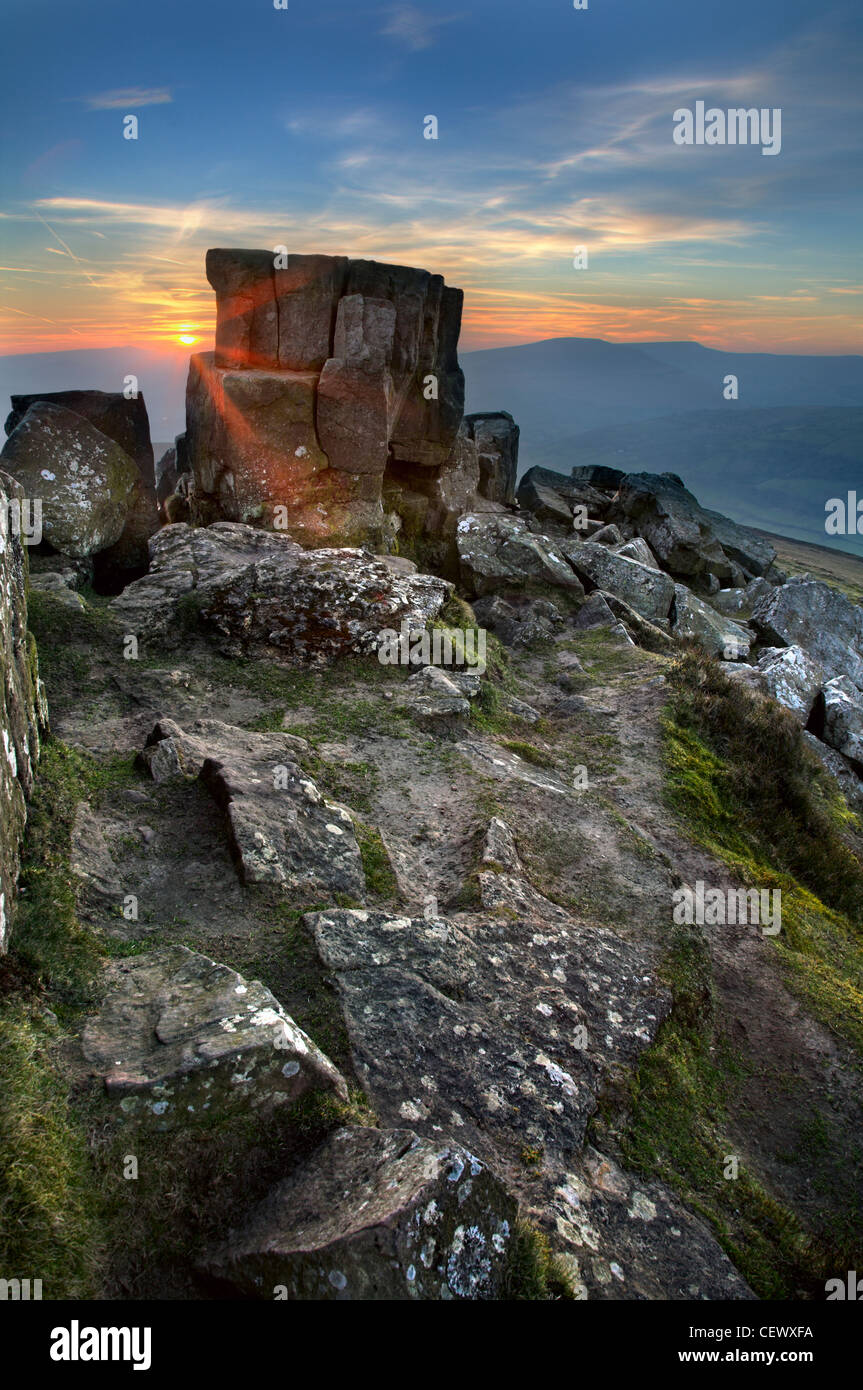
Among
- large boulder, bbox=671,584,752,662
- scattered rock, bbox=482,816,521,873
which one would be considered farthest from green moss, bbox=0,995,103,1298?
large boulder, bbox=671,584,752,662

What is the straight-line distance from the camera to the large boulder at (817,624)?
2022cm

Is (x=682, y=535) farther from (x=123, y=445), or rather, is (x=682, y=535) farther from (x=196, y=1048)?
(x=196, y=1048)

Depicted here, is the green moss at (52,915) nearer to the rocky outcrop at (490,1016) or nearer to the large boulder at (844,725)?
the rocky outcrop at (490,1016)

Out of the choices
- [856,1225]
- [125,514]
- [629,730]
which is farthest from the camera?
[125,514]

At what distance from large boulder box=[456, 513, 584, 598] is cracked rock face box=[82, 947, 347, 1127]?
42.1 feet

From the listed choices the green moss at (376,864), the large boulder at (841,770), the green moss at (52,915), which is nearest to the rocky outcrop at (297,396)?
the green moss at (376,864)

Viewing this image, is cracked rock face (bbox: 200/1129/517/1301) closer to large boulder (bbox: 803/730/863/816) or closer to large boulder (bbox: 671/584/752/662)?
large boulder (bbox: 803/730/863/816)

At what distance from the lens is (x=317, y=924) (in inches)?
224

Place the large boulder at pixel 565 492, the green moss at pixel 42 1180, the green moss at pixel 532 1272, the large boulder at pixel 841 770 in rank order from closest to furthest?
the green moss at pixel 42 1180, the green moss at pixel 532 1272, the large boulder at pixel 841 770, the large boulder at pixel 565 492

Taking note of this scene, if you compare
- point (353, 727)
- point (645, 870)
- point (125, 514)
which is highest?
point (125, 514)

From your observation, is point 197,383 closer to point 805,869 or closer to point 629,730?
point 629,730

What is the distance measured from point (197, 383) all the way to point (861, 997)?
15967mm

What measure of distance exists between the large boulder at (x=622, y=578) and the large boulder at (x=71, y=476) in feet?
33.3

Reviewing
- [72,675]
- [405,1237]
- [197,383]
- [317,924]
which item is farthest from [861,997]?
[197,383]
